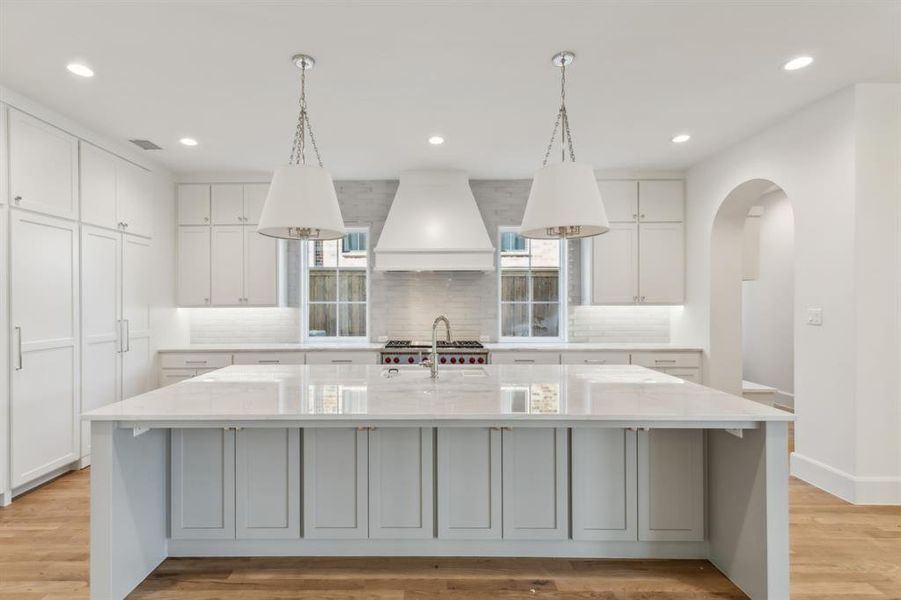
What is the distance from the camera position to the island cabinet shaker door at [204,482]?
7.65 ft

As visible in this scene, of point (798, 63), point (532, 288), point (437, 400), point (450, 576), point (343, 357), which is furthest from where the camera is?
point (532, 288)

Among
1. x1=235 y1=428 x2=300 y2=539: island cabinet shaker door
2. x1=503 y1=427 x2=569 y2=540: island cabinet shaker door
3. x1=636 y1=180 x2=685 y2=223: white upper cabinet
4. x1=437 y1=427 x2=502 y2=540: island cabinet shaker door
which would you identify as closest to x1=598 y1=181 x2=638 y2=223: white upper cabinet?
x1=636 y1=180 x2=685 y2=223: white upper cabinet

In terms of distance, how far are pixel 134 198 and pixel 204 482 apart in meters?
3.18

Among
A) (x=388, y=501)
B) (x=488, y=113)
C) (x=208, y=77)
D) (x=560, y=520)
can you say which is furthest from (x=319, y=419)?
(x=488, y=113)

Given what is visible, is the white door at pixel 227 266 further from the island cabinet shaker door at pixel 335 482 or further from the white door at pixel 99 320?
the island cabinet shaker door at pixel 335 482

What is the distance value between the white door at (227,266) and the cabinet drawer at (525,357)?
275 centimetres

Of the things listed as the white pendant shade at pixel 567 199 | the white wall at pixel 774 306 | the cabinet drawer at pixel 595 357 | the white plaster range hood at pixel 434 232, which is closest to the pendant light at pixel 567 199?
the white pendant shade at pixel 567 199

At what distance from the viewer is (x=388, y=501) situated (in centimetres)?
233

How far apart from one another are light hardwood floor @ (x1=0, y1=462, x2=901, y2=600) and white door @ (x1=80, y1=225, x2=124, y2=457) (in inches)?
52.6

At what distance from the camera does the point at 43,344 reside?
327cm

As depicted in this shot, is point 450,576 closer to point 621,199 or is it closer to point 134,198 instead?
point 621,199

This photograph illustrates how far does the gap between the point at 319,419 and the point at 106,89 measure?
110 inches

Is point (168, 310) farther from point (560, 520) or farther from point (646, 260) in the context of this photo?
point (646, 260)

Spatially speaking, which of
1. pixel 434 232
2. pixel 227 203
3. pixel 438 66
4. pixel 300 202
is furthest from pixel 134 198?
pixel 438 66
